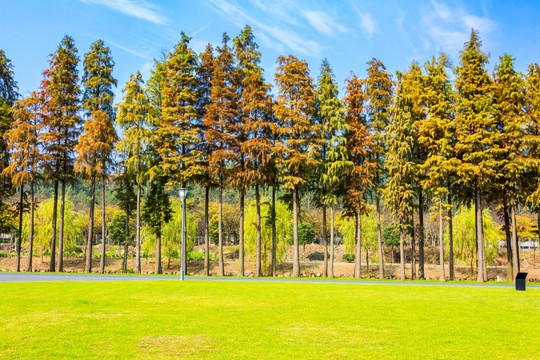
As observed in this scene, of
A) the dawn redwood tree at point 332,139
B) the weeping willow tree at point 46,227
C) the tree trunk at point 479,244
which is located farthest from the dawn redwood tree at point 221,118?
the weeping willow tree at point 46,227

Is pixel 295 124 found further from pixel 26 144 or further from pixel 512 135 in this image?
pixel 26 144

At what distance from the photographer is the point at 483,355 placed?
27.0 ft

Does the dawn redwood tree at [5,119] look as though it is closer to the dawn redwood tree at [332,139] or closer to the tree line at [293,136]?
the tree line at [293,136]

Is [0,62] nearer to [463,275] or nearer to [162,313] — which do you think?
[162,313]

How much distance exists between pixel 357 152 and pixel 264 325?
2483 centimetres

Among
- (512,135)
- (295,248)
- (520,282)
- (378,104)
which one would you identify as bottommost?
(520,282)

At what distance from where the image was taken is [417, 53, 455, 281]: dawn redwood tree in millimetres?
30016

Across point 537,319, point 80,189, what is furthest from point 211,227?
point 80,189

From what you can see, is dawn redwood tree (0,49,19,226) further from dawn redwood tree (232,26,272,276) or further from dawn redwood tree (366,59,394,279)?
dawn redwood tree (366,59,394,279)

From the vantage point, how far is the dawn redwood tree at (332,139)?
3347 centimetres

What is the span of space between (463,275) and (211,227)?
3805cm

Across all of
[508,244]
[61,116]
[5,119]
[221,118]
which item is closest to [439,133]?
[508,244]

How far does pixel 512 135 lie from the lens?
97.1 ft

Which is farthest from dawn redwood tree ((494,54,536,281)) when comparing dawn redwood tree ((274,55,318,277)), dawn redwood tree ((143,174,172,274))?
dawn redwood tree ((143,174,172,274))
